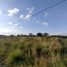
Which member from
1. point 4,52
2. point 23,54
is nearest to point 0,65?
point 23,54

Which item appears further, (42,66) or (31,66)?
(31,66)

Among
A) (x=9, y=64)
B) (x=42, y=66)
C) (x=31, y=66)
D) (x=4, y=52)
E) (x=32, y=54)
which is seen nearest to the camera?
(x=42, y=66)

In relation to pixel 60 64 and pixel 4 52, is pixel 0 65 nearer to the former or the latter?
pixel 60 64

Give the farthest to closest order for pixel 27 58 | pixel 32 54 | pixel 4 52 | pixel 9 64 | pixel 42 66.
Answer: pixel 4 52 → pixel 32 54 → pixel 27 58 → pixel 9 64 → pixel 42 66

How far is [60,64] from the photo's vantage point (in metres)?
9.67

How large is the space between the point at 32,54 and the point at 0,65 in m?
2.69

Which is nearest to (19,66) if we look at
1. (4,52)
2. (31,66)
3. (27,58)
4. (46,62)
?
(31,66)

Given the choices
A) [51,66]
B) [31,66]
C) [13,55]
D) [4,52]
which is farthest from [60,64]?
[4,52]

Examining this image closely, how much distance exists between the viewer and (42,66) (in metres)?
9.37

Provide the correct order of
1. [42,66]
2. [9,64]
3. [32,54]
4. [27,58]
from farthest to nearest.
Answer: [32,54] → [27,58] → [9,64] → [42,66]

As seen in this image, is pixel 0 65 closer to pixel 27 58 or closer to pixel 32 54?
pixel 27 58

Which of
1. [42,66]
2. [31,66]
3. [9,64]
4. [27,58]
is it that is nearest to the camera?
[42,66]

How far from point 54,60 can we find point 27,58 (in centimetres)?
273

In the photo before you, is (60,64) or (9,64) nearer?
(60,64)
